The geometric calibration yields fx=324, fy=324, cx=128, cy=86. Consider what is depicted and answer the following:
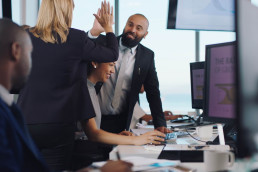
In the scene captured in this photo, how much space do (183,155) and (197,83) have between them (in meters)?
1.33

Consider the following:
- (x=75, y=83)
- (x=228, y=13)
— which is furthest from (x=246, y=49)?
(x=228, y=13)

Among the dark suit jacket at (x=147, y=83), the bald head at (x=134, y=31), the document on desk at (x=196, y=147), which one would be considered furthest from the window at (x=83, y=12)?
the document on desk at (x=196, y=147)

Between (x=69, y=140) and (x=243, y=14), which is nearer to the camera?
(x=243, y=14)

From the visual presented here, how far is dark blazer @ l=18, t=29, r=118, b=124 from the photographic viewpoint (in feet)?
5.26

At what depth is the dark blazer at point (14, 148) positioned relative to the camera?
0.85 meters

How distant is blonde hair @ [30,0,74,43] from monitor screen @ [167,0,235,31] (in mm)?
1009

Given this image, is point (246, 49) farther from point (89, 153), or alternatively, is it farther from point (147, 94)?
point (147, 94)

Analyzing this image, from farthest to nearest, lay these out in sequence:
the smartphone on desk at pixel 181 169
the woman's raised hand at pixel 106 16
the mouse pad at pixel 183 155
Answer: the woman's raised hand at pixel 106 16 < the mouse pad at pixel 183 155 < the smartphone on desk at pixel 181 169

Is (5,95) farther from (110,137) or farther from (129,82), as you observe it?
(129,82)

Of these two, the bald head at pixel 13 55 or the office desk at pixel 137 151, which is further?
the office desk at pixel 137 151

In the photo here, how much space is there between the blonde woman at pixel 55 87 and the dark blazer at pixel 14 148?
0.52m

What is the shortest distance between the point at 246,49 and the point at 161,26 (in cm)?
669

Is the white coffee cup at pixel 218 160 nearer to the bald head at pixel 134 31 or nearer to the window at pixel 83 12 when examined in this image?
the bald head at pixel 134 31

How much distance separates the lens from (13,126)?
3.12 feet
